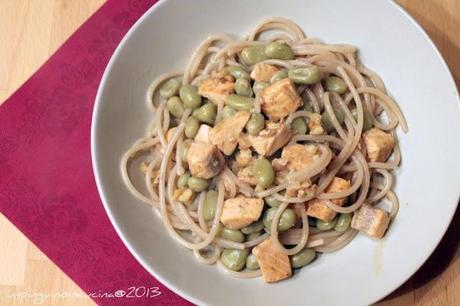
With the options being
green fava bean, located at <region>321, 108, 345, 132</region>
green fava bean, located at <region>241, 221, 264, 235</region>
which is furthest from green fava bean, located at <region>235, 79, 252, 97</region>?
green fava bean, located at <region>241, 221, 264, 235</region>

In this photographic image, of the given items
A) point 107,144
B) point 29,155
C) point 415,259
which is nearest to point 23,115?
point 29,155

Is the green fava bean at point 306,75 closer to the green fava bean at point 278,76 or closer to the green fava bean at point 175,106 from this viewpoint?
the green fava bean at point 278,76

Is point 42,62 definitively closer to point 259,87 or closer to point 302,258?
point 259,87

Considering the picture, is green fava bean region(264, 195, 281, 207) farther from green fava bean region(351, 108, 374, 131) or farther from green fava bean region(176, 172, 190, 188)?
green fava bean region(351, 108, 374, 131)

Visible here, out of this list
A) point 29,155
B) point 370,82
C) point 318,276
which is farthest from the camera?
point 29,155

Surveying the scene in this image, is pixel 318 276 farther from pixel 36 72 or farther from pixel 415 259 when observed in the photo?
pixel 36 72
